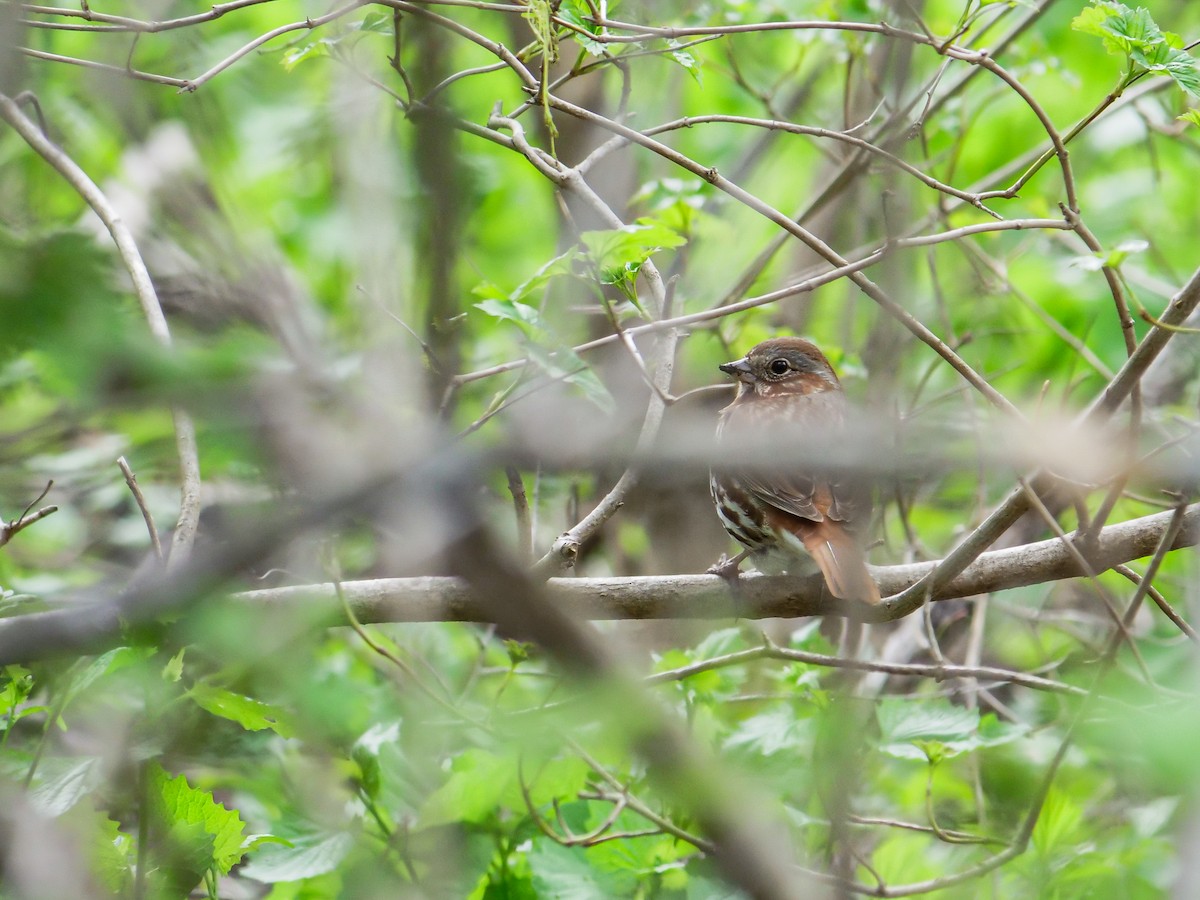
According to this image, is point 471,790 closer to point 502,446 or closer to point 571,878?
point 571,878

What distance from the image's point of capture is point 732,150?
529cm

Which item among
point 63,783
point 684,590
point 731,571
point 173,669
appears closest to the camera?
point 173,669

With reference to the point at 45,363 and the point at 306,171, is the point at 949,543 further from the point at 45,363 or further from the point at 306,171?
the point at 45,363

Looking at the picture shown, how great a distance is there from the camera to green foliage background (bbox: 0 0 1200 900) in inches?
40.4

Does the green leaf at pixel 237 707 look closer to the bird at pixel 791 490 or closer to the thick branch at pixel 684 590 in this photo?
the thick branch at pixel 684 590

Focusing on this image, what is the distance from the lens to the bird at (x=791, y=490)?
102 inches

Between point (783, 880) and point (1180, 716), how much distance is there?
472mm

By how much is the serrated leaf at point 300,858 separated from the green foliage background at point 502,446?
0.03ft

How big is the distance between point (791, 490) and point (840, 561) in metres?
0.40

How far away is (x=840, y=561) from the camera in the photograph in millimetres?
2582

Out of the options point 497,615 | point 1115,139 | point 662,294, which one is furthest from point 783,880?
point 1115,139

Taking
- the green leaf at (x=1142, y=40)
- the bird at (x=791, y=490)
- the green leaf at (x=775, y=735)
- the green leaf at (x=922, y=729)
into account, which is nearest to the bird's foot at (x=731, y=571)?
the bird at (x=791, y=490)

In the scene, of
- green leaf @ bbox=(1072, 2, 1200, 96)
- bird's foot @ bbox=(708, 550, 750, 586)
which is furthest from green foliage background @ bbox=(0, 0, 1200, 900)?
bird's foot @ bbox=(708, 550, 750, 586)

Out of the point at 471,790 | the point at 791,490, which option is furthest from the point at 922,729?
the point at 471,790
